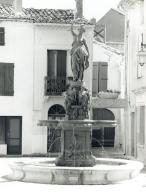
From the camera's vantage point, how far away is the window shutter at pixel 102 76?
38325mm

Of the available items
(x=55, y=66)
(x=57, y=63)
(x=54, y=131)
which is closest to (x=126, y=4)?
(x=57, y=63)

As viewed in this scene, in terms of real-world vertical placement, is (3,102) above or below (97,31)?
below

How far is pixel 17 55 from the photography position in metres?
31.0

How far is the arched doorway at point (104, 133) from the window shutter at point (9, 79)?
29.0 feet

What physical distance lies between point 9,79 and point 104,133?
9.80 meters

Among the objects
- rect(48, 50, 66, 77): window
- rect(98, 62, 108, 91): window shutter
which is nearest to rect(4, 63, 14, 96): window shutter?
rect(48, 50, 66, 77): window

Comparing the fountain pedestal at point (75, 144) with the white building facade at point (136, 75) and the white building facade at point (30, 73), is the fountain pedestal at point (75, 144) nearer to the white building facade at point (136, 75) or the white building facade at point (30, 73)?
the white building facade at point (136, 75)

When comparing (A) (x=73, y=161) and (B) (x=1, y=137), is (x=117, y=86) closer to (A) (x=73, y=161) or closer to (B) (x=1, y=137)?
(B) (x=1, y=137)

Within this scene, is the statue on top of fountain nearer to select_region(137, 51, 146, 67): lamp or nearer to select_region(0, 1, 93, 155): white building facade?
select_region(137, 51, 146, 67): lamp

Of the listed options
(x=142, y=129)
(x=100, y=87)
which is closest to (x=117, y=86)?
(x=100, y=87)

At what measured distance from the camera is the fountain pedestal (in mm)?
16750

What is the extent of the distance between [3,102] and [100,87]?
30.5ft

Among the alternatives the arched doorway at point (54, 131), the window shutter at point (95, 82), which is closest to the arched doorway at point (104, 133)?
the window shutter at point (95, 82)

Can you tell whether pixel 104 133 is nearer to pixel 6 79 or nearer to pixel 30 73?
pixel 30 73
